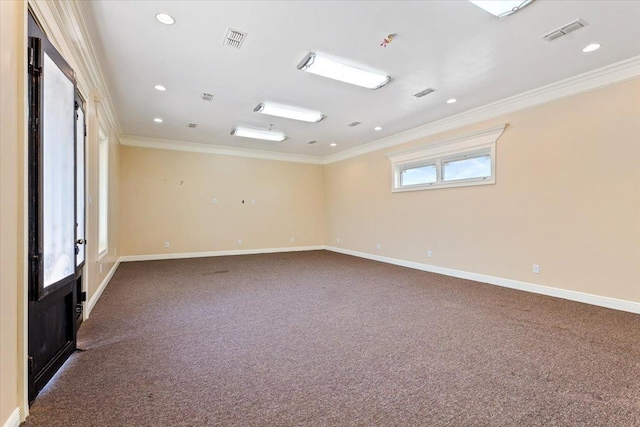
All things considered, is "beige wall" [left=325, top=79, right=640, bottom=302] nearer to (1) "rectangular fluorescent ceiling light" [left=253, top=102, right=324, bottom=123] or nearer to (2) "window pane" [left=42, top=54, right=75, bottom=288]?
(1) "rectangular fluorescent ceiling light" [left=253, top=102, right=324, bottom=123]

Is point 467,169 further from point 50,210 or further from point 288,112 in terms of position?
point 50,210

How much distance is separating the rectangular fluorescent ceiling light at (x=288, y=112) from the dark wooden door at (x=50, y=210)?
254 cm

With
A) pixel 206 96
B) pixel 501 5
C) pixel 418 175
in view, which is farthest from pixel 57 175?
pixel 418 175

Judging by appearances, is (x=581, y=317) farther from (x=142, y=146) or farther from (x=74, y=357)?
(x=142, y=146)

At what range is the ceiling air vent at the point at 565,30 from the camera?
8.45ft

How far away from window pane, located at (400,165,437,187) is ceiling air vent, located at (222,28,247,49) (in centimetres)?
416

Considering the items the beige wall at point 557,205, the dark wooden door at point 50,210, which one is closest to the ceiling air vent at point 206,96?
the dark wooden door at point 50,210

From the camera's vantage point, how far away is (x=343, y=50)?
3.03m

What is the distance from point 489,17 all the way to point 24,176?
3.53 metres

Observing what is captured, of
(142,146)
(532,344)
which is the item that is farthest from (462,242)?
(142,146)

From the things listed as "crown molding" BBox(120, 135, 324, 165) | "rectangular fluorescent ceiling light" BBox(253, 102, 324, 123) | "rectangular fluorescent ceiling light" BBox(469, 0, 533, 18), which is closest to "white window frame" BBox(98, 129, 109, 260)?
"crown molding" BBox(120, 135, 324, 165)

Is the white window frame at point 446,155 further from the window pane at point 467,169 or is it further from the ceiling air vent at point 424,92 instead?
the ceiling air vent at point 424,92

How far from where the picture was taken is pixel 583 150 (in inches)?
143

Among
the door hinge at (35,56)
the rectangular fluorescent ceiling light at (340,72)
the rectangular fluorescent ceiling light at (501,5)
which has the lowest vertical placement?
the door hinge at (35,56)
